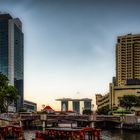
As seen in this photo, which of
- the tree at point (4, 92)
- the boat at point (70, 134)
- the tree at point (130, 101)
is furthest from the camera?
the tree at point (130, 101)

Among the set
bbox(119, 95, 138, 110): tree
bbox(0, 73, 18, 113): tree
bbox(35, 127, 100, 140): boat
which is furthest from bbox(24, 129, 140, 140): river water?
bbox(119, 95, 138, 110): tree

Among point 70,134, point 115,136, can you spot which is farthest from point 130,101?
point 70,134

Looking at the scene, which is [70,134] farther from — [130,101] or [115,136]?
[130,101]

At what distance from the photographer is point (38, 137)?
7331 centimetres

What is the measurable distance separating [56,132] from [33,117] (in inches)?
3776

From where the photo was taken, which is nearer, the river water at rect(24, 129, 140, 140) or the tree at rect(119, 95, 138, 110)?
the river water at rect(24, 129, 140, 140)

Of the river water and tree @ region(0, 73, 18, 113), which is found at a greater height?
tree @ region(0, 73, 18, 113)

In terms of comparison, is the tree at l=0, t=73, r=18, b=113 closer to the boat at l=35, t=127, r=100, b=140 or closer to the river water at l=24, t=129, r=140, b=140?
→ the river water at l=24, t=129, r=140, b=140

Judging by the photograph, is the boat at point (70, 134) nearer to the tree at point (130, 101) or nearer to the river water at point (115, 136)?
the river water at point (115, 136)

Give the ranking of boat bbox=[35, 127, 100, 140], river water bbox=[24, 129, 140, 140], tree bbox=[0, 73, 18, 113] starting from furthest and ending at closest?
tree bbox=[0, 73, 18, 113], river water bbox=[24, 129, 140, 140], boat bbox=[35, 127, 100, 140]

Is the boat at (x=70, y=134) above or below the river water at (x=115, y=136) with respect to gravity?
above

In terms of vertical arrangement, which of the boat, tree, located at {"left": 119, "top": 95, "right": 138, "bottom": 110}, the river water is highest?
tree, located at {"left": 119, "top": 95, "right": 138, "bottom": 110}

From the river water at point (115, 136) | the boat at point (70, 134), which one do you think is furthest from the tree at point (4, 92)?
the boat at point (70, 134)

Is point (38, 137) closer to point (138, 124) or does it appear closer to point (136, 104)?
point (138, 124)
